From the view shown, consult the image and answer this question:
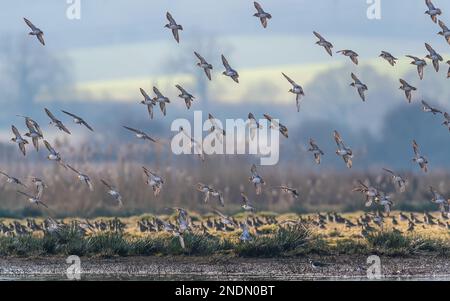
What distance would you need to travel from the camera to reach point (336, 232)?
48219 mm

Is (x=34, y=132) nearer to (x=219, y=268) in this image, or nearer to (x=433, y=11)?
(x=219, y=268)

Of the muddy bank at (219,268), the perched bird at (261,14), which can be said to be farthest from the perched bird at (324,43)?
the muddy bank at (219,268)

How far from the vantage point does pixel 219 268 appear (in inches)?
1663

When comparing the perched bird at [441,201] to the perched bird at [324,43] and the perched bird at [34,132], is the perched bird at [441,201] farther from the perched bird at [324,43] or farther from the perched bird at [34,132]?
the perched bird at [34,132]

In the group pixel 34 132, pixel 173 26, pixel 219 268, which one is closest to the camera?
pixel 219 268

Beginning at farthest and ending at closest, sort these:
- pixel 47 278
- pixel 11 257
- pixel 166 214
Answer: pixel 166 214 < pixel 11 257 < pixel 47 278

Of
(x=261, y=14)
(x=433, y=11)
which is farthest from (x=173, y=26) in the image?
(x=433, y=11)

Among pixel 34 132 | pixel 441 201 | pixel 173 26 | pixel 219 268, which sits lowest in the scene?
pixel 219 268

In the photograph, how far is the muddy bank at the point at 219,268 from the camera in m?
40.9

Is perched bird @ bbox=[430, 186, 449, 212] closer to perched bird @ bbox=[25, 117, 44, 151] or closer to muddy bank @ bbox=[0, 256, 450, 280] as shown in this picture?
muddy bank @ bbox=[0, 256, 450, 280]

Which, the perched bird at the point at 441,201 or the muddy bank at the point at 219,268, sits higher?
the perched bird at the point at 441,201
